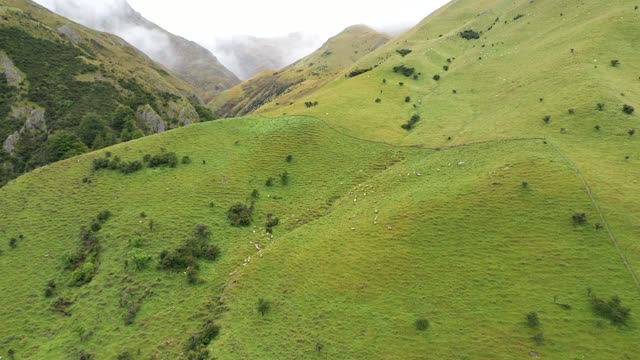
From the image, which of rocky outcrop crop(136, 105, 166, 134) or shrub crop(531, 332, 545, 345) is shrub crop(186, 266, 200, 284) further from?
rocky outcrop crop(136, 105, 166, 134)

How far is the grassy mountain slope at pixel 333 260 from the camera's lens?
95.5 ft

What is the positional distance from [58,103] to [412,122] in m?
107

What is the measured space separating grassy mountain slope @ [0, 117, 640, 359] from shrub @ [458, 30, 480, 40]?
75.2 metres

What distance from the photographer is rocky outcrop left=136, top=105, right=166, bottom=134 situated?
403ft

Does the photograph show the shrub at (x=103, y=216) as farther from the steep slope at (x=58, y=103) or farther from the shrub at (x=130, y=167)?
the steep slope at (x=58, y=103)

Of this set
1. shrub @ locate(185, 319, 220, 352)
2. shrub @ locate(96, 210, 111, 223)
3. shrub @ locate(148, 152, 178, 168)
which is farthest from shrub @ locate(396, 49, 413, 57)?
shrub @ locate(185, 319, 220, 352)

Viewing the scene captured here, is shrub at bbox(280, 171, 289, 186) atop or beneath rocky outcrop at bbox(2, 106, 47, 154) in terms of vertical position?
beneath

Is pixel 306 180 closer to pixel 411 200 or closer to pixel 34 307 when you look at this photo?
pixel 411 200

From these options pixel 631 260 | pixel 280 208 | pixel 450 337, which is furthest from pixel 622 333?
pixel 280 208

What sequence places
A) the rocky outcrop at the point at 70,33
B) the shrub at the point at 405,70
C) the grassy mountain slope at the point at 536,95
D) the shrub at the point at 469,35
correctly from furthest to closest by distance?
the rocky outcrop at the point at 70,33, the shrub at the point at 469,35, the shrub at the point at 405,70, the grassy mountain slope at the point at 536,95

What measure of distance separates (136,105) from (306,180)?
9826 cm

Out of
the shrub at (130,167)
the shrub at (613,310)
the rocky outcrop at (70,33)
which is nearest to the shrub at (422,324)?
the shrub at (613,310)

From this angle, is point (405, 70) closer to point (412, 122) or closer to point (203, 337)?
point (412, 122)

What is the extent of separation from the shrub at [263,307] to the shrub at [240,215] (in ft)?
47.4
